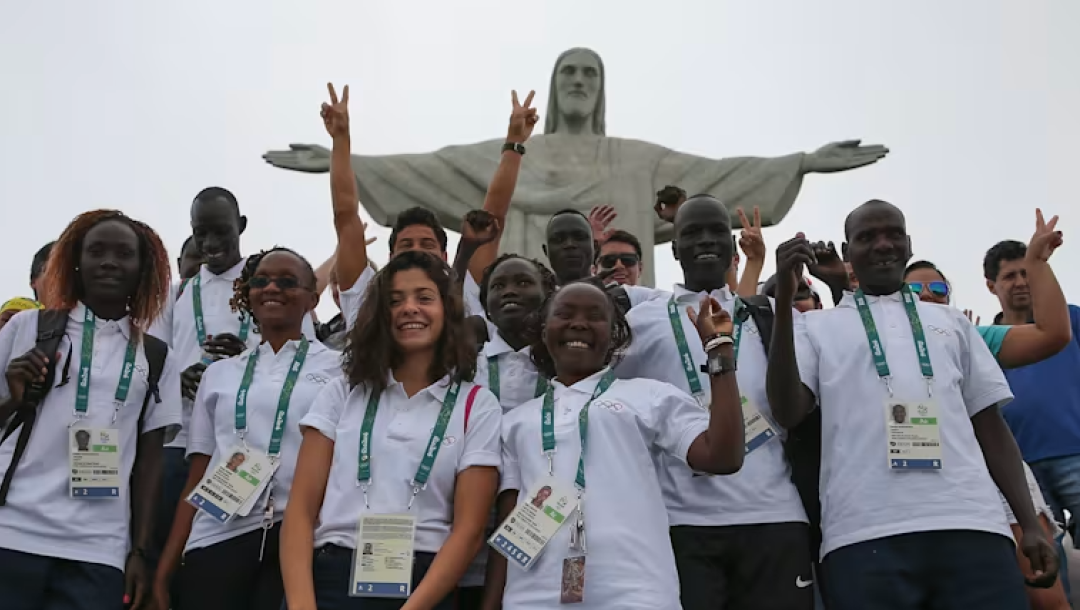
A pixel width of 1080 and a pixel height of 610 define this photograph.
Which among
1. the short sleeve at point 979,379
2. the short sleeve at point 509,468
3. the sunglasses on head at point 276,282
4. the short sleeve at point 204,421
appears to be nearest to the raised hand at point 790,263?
the short sleeve at point 979,379

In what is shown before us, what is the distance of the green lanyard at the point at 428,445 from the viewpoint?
3314mm

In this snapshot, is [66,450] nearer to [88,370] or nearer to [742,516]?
[88,370]

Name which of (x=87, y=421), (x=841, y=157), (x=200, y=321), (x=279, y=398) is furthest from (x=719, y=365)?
(x=841, y=157)

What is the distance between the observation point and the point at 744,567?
11.8ft

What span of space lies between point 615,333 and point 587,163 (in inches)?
247

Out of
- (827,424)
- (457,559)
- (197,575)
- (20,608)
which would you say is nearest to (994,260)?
(827,424)

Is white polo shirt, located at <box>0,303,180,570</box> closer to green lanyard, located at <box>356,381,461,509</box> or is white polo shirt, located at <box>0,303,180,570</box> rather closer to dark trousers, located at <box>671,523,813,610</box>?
green lanyard, located at <box>356,381,461,509</box>

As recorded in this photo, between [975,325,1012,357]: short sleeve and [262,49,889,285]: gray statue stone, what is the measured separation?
530cm

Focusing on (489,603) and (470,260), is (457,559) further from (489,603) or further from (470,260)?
(470,260)

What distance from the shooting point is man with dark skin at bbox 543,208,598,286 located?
505 centimetres

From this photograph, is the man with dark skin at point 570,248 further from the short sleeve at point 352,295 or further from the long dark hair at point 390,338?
the long dark hair at point 390,338

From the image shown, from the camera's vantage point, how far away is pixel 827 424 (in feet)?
12.3

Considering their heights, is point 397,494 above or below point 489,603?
above

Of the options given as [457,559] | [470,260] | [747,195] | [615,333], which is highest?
[747,195]
